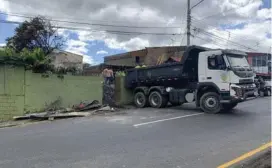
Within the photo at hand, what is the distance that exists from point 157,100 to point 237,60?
14.8 ft

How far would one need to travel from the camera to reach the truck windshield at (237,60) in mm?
11647

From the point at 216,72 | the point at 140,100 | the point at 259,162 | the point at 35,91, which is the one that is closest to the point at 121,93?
the point at 140,100

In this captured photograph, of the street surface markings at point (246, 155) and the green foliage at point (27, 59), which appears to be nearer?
the street surface markings at point (246, 155)

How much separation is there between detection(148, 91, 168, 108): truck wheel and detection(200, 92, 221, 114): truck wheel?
7.92 ft

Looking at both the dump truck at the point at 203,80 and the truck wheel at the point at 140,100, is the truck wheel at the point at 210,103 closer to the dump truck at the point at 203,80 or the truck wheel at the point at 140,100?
the dump truck at the point at 203,80

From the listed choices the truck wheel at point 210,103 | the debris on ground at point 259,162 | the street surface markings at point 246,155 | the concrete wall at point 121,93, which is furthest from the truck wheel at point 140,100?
the debris on ground at point 259,162

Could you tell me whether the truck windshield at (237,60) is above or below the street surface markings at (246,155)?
above

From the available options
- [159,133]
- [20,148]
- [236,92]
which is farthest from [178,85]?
[20,148]

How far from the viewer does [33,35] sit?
34.8 metres

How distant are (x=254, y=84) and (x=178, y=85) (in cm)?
353

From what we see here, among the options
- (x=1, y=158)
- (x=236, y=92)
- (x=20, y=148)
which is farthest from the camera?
(x=236, y=92)

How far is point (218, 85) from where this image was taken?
11.8 meters

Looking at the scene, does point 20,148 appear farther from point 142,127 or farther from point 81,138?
point 142,127

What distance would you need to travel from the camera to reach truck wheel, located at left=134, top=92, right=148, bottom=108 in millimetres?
14922
